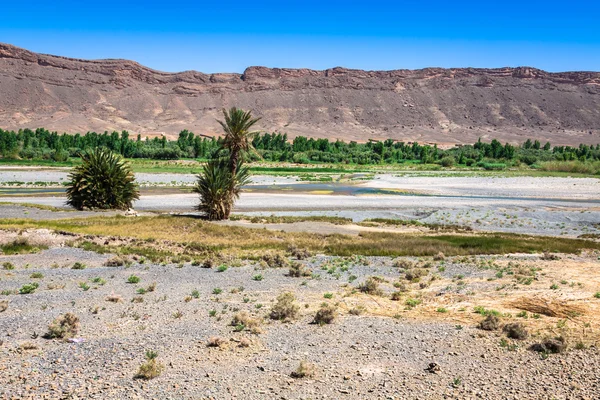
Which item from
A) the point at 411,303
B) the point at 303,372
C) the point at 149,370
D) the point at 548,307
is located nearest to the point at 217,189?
the point at 411,303

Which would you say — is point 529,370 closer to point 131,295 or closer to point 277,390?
point 277,390

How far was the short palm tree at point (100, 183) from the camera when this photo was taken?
33.5 metres

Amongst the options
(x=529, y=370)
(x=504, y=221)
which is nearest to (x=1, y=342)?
(x=529, y=370)

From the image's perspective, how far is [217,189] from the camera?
31.2 metres

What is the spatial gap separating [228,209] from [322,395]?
79.2 ft

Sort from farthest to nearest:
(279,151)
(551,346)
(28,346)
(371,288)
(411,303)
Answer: (279,151), (371,288), (411,303), (551,346), (28,346)

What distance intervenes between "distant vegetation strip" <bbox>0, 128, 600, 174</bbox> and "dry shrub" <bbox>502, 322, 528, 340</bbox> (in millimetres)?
98667

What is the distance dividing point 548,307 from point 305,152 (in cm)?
13388

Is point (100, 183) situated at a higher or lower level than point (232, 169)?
lower

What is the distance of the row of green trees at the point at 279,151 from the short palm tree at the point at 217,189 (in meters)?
79.5

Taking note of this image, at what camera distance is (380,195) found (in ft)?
182

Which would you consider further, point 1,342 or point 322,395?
point 1,342

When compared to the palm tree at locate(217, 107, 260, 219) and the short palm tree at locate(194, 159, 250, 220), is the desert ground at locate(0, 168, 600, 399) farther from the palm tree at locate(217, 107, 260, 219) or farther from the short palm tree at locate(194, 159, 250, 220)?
the palm tree at locate(217, 107, 260, 219)

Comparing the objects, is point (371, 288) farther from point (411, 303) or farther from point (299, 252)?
point (299, 252)
